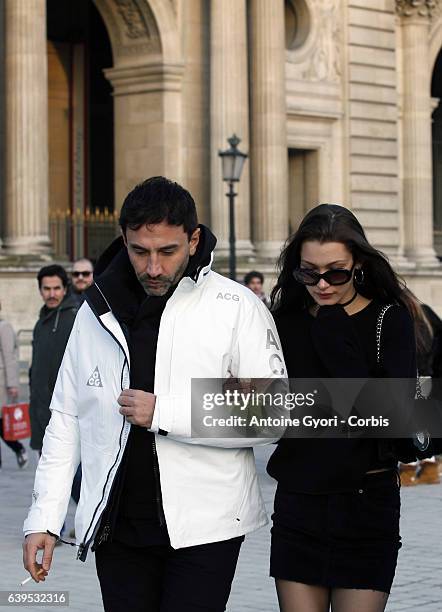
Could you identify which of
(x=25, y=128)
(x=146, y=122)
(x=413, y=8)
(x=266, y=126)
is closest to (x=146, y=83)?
(x=146, y=122)

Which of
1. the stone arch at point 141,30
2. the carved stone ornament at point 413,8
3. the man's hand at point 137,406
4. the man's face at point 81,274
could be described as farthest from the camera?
the carved stone ornament at point 413,8

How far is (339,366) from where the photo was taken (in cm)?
464

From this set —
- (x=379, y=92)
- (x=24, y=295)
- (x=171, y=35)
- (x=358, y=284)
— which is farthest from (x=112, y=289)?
(x=379, y=92)

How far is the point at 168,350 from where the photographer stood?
4562mm

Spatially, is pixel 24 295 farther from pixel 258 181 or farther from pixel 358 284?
pixel 358 284

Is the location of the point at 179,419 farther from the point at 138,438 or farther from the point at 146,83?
the point at 146,83

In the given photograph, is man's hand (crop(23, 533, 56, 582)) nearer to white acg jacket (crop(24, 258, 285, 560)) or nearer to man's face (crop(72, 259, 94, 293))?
white acg jacket (crop(24, 258, 285, 560))

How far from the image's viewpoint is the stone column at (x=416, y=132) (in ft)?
115

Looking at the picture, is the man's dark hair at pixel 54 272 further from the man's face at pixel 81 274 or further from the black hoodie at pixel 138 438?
the black hoodie at pixel 138 438

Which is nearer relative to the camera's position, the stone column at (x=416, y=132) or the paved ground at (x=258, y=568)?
the paved ground at (x=258, y=568)

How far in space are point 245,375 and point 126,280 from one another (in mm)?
431

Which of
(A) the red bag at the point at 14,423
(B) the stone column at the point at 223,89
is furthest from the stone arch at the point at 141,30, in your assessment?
(A) the red bag at the point at 14,423

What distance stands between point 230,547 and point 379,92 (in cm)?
3002

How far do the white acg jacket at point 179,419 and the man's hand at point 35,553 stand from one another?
0.03m
